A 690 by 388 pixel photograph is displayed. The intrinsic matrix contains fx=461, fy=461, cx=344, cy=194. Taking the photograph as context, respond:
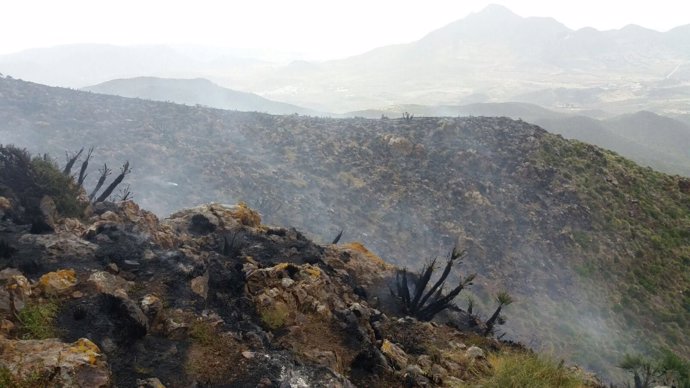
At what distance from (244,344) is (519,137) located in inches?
989

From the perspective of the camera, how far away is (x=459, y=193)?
24750mm

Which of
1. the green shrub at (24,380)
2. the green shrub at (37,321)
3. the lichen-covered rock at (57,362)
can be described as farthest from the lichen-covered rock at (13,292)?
the green shrub at (24,380)

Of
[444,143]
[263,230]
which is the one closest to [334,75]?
[444,143]

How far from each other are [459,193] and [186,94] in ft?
267

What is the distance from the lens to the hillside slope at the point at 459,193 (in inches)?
755

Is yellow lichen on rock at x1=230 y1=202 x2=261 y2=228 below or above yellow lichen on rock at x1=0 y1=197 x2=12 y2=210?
above

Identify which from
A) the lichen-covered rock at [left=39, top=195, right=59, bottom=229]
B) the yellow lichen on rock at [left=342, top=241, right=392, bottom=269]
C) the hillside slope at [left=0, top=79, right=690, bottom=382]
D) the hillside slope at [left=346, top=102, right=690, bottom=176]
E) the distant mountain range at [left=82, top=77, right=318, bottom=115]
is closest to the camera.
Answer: the lichen-covered rock at [left=39, top=195, right=59, bottom=229]

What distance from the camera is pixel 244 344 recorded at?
734 cm

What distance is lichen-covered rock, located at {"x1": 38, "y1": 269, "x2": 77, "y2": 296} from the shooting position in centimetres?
706

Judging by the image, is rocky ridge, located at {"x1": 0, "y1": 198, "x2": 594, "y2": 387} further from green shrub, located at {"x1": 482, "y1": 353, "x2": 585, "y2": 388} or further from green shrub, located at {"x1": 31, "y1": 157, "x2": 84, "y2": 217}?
green shrub, located at {"x1": 482, "y1": 353, "x2": 585, "y2": 388}

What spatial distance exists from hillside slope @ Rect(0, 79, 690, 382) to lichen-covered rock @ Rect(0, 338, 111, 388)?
1447cm

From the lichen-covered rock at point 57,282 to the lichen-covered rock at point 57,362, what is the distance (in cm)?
139

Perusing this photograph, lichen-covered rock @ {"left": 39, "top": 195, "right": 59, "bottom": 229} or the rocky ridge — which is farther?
lichen-covered rock @ {"left": 39, "top": 195, "right": 59, "bottom": 229}

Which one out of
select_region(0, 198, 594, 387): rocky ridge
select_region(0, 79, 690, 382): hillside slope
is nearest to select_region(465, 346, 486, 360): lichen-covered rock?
select_region(0, 198, 594, 387): rocky ridge
